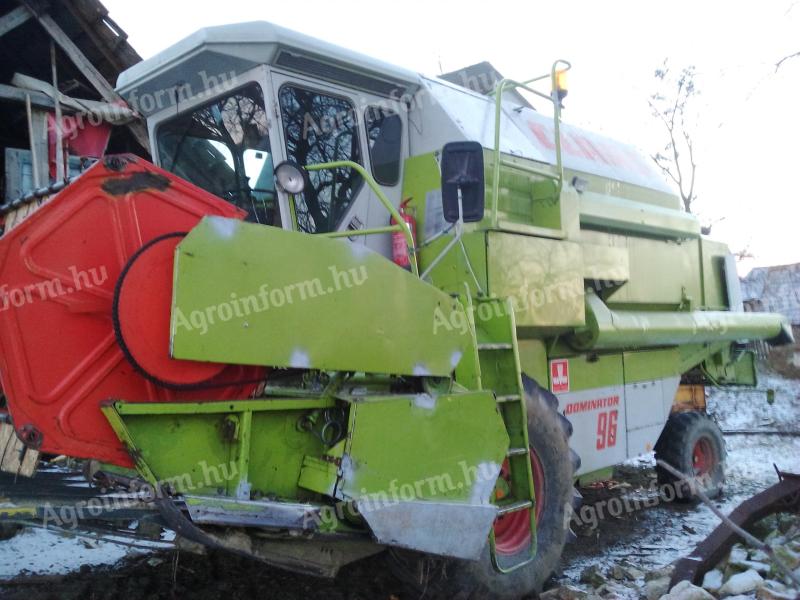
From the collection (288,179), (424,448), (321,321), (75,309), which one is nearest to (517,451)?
(424,448)

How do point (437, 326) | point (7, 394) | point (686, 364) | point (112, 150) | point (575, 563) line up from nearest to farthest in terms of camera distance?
1. point (7, 394)
2. point (437, 326)
3. point (575, 563)
4. point (686, 364)
5. point (112, 150)

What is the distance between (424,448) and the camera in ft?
9.06

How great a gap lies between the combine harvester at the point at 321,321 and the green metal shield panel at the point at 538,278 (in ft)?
0.05

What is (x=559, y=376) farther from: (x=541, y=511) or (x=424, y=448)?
(x=424, y=448)

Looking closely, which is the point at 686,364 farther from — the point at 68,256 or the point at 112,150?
the point at 112,150

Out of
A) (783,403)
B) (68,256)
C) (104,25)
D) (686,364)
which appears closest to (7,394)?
(68,256)

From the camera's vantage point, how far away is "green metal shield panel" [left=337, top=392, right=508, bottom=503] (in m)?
2.56

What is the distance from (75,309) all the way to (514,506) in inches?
84.9

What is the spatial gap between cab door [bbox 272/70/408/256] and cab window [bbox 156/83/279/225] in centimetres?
16

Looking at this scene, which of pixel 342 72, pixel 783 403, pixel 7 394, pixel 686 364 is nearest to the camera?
pixel 7 394

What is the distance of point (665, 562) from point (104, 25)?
7.97 m

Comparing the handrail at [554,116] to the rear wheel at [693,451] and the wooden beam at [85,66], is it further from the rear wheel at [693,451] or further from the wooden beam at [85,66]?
the wooden beam at [85,66]

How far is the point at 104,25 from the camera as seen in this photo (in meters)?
7.79

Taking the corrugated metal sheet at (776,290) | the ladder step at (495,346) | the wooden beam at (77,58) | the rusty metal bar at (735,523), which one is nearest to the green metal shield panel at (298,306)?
the ladder step at (495,346)
